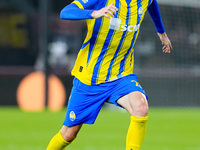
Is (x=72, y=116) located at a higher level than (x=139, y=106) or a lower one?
lower

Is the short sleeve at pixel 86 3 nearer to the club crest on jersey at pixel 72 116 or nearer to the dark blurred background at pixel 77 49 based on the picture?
the club crest on jersey at pixel 72 116

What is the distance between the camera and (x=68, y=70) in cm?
1398

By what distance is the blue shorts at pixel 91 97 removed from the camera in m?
5.73

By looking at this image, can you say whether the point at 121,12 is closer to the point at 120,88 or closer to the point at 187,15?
the point at 120,88

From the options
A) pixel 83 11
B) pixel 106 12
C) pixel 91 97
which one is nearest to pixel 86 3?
pixel 83 11

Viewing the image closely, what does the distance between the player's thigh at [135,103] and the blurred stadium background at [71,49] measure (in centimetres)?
824

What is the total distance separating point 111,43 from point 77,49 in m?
8.15

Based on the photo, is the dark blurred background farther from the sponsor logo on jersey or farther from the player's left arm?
the sponsor logo on jersey

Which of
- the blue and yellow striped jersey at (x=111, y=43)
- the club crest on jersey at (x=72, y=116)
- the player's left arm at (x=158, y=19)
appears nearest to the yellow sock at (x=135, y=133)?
the blue and yellow striped jersey at (x=111, y=43)

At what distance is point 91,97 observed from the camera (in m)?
5.85

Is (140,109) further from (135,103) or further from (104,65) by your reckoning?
(104,65)

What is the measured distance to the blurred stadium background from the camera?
13828 millimetres

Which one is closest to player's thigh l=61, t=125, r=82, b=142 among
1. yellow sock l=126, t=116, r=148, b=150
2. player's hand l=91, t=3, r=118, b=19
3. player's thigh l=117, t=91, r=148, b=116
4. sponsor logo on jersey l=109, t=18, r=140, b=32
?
player's thigh l=117, t=91, r=148, b=116

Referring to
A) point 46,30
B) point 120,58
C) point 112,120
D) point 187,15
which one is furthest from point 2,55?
point 120,58
